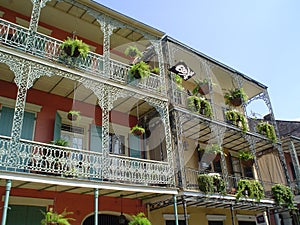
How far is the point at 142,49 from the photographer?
1261cm

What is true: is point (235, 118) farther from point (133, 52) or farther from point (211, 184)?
point (133, 52)

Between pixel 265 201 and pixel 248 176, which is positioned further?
pixel 248 176

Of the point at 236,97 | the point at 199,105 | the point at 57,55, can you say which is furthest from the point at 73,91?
the point at 236,97

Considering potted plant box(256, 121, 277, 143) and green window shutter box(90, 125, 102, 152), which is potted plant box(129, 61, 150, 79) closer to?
green window shutter box(90, 125, 102, 152)

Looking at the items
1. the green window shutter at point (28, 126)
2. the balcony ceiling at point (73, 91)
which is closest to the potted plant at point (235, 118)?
the balcony ceiling at point (73, 91)

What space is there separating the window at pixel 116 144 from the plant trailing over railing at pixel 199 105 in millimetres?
2985

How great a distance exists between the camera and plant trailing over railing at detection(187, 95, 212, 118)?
11.5m

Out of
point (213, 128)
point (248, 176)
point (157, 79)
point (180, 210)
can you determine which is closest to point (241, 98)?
point (213, 128)

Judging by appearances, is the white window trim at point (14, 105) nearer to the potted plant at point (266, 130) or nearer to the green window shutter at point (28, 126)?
the green window shutter at point (28, 126)

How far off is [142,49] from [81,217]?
7.25 metres

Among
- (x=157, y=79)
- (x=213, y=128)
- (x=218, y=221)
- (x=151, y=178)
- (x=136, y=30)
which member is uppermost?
(x=136, y=30)

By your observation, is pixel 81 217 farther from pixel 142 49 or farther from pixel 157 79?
pixel 142 49

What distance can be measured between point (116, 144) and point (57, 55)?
3834mm

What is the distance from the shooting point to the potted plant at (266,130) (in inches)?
555
